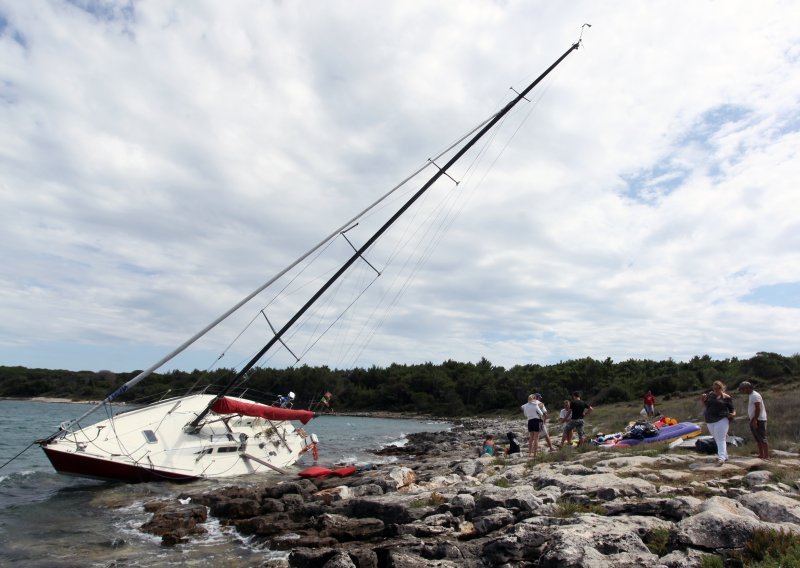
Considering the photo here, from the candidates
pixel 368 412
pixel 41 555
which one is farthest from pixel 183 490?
pixel 368 412

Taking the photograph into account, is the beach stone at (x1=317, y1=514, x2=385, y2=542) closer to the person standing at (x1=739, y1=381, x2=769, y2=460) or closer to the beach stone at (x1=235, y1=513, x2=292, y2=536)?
the beach stone at (x1=235, y1=513, x2=292, y2=536)

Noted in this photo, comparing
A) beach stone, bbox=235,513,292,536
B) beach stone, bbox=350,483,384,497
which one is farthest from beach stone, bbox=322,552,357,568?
beach stone, bbox=350,483,384,497

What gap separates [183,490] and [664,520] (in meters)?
14.6

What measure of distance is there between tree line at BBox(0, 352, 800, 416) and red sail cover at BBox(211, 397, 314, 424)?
29.9 m

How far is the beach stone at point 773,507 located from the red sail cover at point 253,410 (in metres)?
16.6

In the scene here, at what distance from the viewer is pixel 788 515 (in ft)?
22.3

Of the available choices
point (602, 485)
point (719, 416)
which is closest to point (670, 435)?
point (719, 416)

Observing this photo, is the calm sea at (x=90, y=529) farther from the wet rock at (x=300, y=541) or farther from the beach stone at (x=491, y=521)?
the beach stone at (x=491, y=521)

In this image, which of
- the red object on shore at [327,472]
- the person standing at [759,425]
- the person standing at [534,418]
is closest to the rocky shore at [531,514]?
the person standing at [759,425]

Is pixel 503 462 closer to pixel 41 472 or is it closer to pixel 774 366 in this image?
pixel 41 472

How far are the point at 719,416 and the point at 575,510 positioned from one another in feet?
18.8

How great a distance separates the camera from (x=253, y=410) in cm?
2047

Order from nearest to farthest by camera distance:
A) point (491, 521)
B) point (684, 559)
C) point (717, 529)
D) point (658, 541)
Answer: point (684, 559) → point (717, 529) → point (658, 541) → point (491, 521)

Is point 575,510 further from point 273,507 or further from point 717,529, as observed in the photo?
point 273,507
